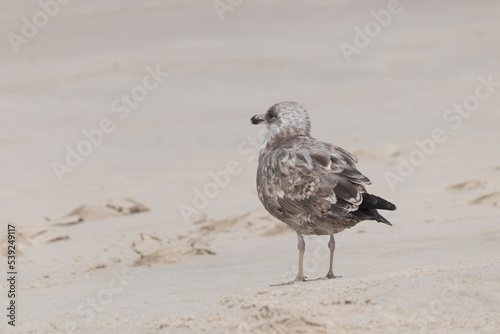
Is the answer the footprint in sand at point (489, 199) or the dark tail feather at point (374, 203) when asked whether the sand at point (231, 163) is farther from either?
the dark tail feather at point (374, 203)

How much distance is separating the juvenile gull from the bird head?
196 mm

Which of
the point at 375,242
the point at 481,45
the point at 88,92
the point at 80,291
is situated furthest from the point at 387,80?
the point at 80,291

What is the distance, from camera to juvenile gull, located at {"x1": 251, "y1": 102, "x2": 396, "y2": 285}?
5.50 metres

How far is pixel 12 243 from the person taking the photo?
800cm

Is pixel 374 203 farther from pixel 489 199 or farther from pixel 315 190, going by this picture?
pixel 489 199

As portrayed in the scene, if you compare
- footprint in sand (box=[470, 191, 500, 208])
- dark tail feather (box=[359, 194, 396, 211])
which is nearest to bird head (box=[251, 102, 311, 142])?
dark tail feather (box=[359, 194, 396, 211])

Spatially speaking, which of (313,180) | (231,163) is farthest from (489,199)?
(231,163)

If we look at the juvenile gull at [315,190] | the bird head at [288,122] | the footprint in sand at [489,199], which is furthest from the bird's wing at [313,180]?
the footprint in sand at [489,199]

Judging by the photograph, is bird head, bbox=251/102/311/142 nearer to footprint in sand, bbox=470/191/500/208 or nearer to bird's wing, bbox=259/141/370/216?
bird's wing, bbox=259/141/370/216

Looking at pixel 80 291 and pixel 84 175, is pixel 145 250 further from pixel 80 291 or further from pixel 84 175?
pixel 84 175

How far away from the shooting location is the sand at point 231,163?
4977 millimetres

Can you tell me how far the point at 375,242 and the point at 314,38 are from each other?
10541 millimetres

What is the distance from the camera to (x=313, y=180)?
5703mm

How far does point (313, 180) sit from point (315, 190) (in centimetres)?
7
